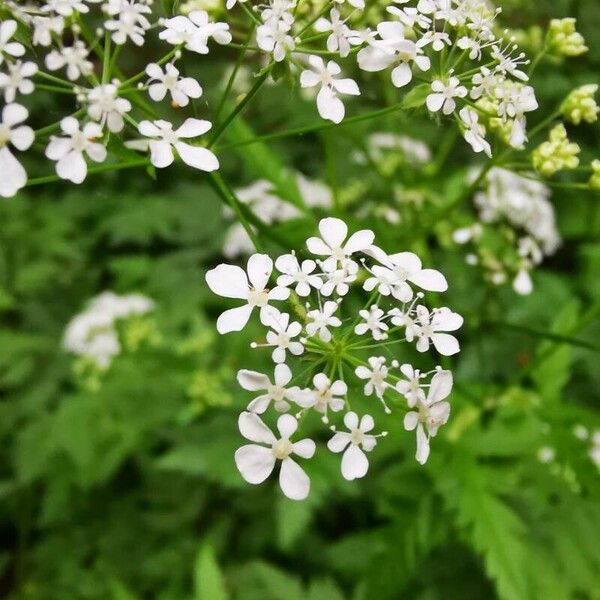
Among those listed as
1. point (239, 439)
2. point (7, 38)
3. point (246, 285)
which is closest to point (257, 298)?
point (246, 285)

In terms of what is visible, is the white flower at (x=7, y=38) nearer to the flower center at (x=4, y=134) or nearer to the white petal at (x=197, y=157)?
the flower center at (x=4, y=134)

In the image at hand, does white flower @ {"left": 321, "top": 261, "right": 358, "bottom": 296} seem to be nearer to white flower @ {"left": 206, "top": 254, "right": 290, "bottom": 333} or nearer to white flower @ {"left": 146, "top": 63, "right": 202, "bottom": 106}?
white flower @ {"left": 206, "top": 254, "right": 290, "bottom": 333}

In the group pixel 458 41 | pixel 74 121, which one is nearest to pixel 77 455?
pixel 74 121

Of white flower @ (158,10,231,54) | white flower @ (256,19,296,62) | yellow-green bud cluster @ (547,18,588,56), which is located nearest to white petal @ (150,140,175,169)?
white flower @ (158,10,231,54)

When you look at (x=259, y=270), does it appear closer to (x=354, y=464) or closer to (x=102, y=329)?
(x=354, y=464)

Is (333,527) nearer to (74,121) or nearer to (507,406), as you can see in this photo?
(507,406)
